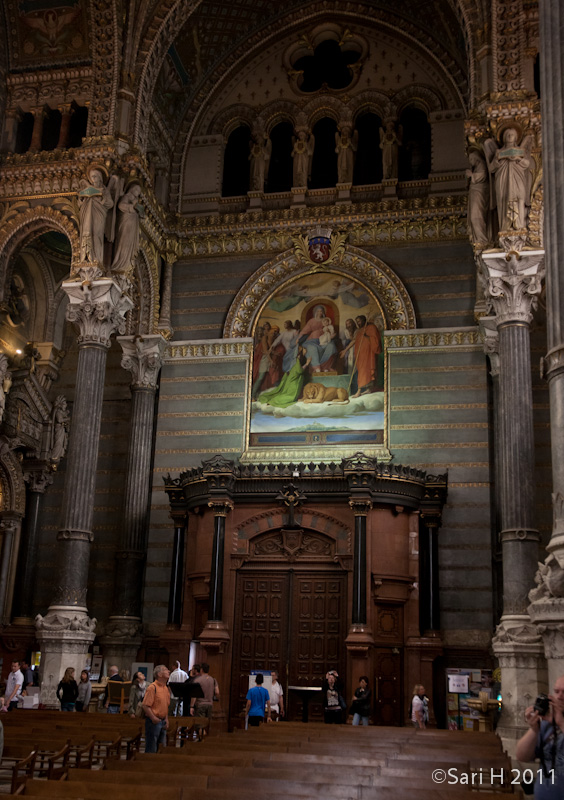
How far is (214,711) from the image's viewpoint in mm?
18609

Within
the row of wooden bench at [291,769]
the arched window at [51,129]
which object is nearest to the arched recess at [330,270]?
the arched window at [51,129]

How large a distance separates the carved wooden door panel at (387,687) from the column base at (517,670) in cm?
425

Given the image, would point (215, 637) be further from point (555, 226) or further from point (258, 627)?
point (555, 226)

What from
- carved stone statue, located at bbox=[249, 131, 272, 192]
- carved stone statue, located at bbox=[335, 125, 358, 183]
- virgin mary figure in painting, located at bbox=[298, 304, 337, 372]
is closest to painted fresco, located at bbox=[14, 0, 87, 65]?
carved stone statue, located at bbox=[249, 131, 272, 192]

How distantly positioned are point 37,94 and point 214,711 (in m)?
15.9

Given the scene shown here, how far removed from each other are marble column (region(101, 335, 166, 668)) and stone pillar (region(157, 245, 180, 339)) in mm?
344

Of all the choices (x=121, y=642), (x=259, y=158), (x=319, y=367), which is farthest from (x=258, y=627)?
(x=259, y=158)

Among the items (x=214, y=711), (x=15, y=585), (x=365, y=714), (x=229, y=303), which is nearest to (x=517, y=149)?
(x=229, y=303)

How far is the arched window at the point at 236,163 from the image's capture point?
1038 inches

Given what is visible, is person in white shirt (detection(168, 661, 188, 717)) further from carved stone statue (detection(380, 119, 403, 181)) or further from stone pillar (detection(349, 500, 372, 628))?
carved stone statue (detection(380, 119, 403, 181))

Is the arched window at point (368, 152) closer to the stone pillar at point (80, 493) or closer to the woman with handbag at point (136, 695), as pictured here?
the stone pillar at point (80, 493)

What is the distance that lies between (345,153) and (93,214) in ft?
26.6

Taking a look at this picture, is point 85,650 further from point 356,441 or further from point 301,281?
point 301,281

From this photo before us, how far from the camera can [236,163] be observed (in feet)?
87.5
